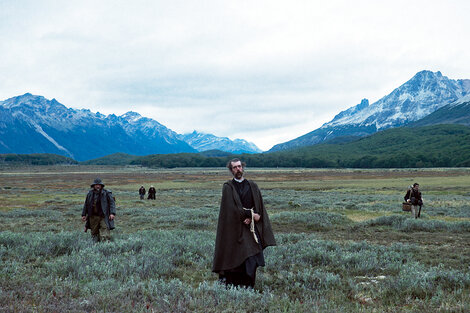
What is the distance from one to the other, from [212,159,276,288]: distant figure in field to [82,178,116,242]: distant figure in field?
18.7 feet

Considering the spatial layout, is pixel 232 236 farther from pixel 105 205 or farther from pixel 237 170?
pixel 105 205

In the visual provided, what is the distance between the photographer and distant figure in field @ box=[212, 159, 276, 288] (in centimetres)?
623

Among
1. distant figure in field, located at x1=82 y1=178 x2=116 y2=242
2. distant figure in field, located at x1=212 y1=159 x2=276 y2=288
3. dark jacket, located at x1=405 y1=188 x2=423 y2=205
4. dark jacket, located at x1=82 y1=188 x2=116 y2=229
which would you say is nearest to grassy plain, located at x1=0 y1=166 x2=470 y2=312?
distant figure in field, located at x1=212 y1=159 x2=276 y2=288

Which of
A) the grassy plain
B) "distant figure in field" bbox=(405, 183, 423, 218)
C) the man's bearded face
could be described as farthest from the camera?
"distant figure in field" bbox=(405, 183, 423, 218)

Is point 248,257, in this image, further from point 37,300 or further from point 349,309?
point 37,300

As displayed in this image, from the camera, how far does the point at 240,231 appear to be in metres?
6.30

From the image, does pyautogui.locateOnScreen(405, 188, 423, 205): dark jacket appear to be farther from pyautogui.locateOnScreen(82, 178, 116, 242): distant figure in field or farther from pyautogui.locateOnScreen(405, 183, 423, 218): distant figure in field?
pyautogui.locateOnScreen(82, 178, 116, 242): distant figure in field

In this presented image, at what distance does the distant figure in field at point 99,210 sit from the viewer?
421 inches

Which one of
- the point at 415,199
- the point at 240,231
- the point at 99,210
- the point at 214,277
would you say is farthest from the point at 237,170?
the point at 415,199

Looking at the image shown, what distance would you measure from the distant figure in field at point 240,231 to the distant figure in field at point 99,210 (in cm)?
571

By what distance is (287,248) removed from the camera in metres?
10.2

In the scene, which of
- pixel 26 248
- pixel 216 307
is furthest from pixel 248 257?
pixel 26 248

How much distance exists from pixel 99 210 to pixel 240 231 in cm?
634

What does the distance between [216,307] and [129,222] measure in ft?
45.9
